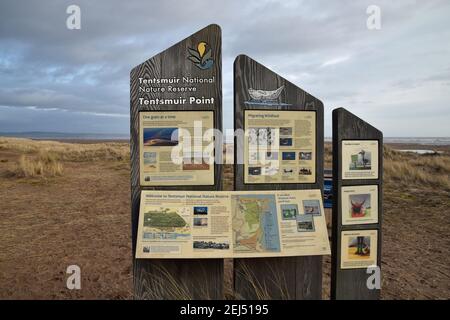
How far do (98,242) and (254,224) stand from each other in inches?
155

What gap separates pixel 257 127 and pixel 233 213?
998 millimetres

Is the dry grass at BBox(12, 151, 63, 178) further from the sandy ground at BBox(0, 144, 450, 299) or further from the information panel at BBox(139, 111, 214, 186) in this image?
the information panel at BBox(139, 111, 214, 186)

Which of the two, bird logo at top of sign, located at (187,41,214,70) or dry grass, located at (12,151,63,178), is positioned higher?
bird logo at top of sign, located at (187,41,214,70)

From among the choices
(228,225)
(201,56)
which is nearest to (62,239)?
(228,225)

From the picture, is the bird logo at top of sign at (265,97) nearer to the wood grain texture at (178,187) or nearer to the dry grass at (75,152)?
the wood grain texture at (178,187)

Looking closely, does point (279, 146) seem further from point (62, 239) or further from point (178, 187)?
point (62, 239)

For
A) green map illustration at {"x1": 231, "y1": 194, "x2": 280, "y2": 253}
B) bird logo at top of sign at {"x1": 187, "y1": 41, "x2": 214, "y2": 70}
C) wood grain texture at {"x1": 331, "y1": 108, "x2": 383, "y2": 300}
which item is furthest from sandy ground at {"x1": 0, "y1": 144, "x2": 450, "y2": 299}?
bird logo at top of sign at {"x1": 187, "y1": 41, "x2": 214, "y2": 70}

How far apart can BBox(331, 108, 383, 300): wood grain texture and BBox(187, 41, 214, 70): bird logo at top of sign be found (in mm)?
1578

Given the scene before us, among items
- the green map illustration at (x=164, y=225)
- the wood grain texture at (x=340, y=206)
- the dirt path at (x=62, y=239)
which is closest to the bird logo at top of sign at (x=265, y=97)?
the wood grain texture at (x=340, y=206)

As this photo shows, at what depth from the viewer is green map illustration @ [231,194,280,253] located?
10.7 ft

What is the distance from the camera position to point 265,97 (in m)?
3.53

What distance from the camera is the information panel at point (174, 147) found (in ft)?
11.2

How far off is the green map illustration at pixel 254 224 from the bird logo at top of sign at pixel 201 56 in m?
1.52

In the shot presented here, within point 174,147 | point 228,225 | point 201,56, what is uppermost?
point 201,56
